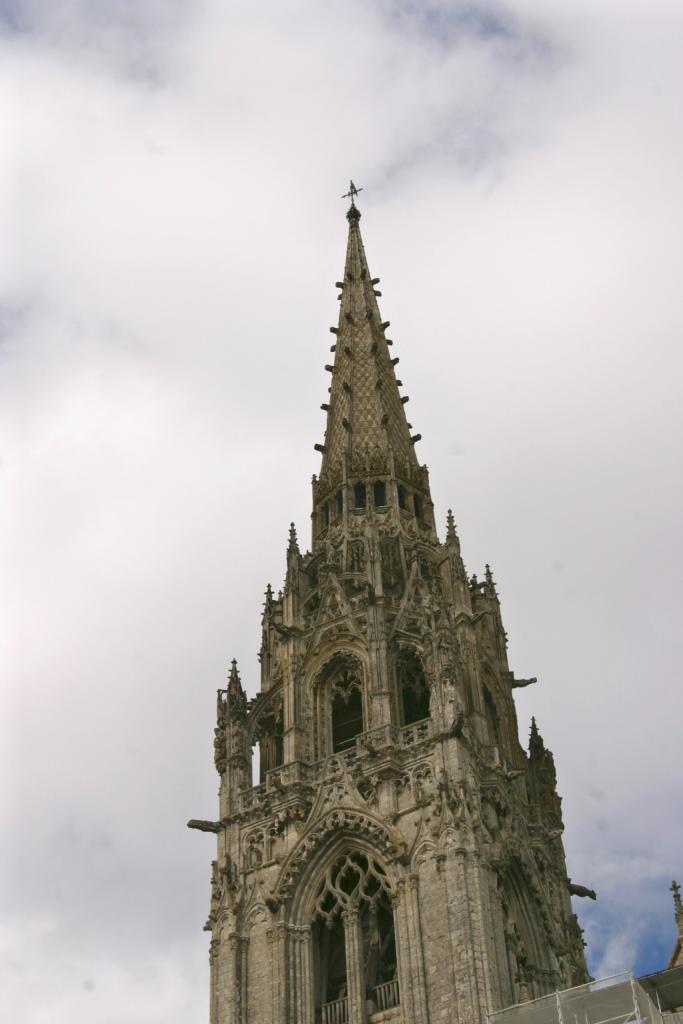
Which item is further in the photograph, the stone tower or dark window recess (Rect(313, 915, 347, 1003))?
dark window recess (Rect(313, 915, 347, 1003))

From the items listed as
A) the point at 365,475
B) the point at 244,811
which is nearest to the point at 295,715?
the point at 244,811

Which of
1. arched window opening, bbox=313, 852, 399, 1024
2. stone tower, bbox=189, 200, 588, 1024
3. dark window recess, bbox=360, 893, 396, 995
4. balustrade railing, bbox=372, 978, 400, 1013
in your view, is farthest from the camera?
dark window recess, bbox=360, 893, 396, 995

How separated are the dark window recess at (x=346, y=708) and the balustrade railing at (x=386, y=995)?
26.5 feet

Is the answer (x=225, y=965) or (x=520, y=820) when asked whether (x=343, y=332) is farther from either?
(x=225, y=965)

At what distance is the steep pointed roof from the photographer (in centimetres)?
5466

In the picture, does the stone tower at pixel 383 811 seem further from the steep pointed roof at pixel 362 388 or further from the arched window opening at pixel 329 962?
the steep pointed roof at pixel 362 388

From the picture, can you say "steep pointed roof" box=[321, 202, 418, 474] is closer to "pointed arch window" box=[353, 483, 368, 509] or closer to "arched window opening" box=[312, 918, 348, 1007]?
"pointed arch window" box=[353, 483, 368, 509]

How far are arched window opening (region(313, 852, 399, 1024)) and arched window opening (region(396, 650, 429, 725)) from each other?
18.2ft

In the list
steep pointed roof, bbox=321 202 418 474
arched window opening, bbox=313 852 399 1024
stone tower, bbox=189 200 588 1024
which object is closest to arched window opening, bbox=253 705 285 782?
stone tower, bbox=189 200 588 1024

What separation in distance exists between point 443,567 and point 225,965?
45.6ft

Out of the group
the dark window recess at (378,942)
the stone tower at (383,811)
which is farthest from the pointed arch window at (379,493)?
the dark window recess at (378,942)

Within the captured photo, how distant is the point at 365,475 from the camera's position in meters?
53.2

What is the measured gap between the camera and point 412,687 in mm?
45469

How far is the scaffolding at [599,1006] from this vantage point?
32969mm
